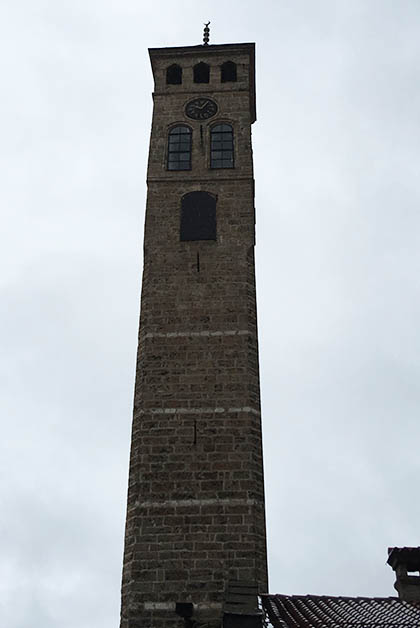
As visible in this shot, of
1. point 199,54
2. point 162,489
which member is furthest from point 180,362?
point 199,54

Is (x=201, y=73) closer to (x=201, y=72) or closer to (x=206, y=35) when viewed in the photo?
(x=201, y=72)

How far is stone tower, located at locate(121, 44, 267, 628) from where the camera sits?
51.7ft

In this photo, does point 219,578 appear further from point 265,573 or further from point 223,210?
point 223,210

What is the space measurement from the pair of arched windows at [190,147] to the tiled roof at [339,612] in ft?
43.9

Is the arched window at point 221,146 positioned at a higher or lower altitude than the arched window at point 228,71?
lower

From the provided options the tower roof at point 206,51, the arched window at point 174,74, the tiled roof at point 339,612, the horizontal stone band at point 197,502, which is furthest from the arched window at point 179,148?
the tiled roof at point 339,612

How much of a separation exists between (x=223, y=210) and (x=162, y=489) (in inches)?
343

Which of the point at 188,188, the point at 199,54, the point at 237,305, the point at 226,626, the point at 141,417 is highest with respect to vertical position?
the point at 199,54

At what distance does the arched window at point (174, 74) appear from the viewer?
25.3m

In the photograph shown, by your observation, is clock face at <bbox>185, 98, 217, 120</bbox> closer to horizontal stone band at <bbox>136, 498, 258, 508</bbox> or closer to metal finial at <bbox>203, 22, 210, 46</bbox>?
metal finial at <bbox>203, 22, 210, 46</bbox>

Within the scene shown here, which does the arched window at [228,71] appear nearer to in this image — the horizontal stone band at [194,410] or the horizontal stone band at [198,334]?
the horizontal stone band at [198,334]

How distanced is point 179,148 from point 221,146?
54.4 inches

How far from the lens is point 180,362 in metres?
18.6

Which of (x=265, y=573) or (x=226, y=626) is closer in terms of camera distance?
(x=226, y=626)
